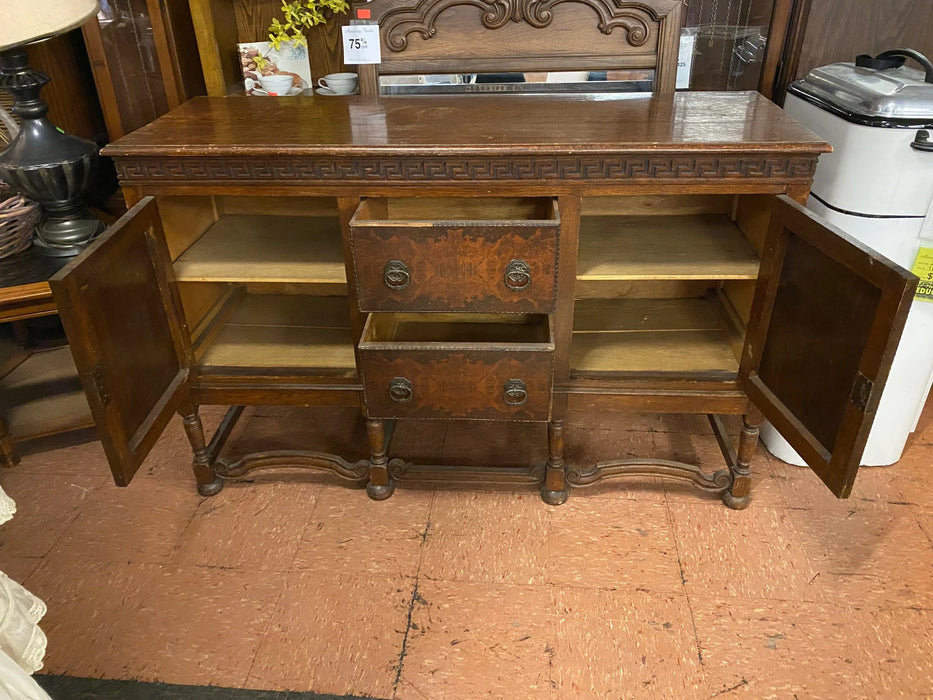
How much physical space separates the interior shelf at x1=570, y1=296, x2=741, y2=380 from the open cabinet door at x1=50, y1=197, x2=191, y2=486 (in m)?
0.89

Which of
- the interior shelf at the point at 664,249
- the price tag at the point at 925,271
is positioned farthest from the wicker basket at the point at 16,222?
the price tag at the point at 925,271

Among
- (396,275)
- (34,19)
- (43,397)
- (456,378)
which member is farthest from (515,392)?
(43,397)

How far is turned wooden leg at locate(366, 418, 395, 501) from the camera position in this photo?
1.66m

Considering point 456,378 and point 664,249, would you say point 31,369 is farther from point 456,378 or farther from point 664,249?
point 664,249

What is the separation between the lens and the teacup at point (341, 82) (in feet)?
5.79

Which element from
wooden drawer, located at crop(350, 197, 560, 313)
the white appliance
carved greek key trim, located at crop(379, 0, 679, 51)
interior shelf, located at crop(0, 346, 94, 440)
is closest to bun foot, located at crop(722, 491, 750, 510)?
the white appliance

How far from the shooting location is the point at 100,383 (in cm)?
120

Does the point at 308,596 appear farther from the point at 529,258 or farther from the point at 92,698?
the point at 529,258

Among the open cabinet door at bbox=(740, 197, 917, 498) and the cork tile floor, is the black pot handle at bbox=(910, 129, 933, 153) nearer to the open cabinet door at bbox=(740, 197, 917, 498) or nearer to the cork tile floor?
the open cabinet door at bbox=(740, 197, 917, 498)

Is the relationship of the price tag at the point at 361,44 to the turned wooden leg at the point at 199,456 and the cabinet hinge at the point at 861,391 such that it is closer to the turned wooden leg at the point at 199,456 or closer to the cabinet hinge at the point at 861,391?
the turned wooden leg at the point at 199,456

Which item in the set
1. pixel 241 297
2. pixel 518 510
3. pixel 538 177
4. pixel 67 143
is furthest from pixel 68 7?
pixel 518 510

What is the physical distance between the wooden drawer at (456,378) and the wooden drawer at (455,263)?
0.09m

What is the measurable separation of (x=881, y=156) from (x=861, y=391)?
0.61 m

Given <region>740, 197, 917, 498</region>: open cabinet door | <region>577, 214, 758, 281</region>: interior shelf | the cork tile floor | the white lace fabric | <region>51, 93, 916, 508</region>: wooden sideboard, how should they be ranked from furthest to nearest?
<region>577, 214, 758, 281</region>: interior shelf
the cork tile floor
<region>51, 93, 916, 508</region>: wooden sideboard
<region>740, 197, 917, 498</region>: open cabinet door
the white lace fabric
